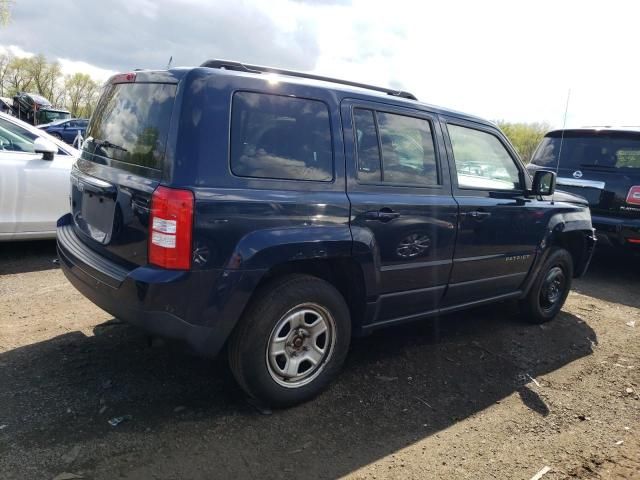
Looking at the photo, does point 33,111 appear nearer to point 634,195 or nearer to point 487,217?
point 634,195

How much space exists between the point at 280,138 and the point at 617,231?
538 centimetres

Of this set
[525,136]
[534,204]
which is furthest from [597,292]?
[525,136]

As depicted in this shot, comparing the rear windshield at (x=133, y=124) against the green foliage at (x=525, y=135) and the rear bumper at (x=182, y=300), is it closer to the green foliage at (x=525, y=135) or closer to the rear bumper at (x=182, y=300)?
the rear bumper at (x=182, y=300)

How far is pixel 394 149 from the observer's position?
3.46 m

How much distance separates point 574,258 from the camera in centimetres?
540

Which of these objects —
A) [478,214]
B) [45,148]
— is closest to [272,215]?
[478,214]

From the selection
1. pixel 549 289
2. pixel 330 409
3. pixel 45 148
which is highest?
pixel 45 148

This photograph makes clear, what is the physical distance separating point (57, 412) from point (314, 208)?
5.97ft

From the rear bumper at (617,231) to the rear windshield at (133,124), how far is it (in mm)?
5877

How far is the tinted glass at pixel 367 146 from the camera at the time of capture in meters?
3.27

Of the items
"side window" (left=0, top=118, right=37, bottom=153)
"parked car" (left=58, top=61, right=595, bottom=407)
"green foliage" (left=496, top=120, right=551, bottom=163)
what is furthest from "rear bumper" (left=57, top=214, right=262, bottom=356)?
"green foliage" (left=496, top=120, right=551, bottom=163)

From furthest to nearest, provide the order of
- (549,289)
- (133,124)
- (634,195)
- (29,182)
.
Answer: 1. (634,195)
2. (29,182)
3. (549,289)
4. (133,124)

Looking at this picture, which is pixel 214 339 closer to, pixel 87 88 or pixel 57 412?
pixel 57 412

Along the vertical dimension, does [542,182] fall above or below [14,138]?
above
